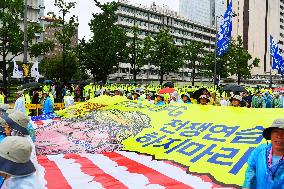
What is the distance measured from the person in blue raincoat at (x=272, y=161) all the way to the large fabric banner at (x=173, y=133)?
2.68m

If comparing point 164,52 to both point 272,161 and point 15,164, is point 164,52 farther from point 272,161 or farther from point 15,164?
point 15,164

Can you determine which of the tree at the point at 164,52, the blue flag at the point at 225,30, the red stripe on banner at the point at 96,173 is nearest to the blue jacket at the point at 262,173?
the red stripe on banner at the point at 96,173

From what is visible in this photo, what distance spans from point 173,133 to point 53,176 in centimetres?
308

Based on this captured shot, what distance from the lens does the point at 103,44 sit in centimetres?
4309

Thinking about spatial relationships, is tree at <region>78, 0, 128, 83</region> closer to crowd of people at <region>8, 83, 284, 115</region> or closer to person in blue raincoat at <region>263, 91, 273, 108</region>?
crowd of people at <region>8, 83, 284, 115</region>

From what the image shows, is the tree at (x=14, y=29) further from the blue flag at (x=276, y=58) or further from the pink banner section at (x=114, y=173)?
the pink banner section at (x=114, y=173)

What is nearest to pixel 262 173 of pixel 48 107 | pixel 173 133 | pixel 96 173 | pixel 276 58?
pixel 96 173

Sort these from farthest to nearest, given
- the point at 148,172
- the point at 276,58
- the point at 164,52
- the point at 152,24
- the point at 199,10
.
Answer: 1. the point at 199,10
2. the point at 152,24
3. the point at 164,52
4. the point at 276,58
5. the point at 148,172

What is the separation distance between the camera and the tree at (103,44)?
42.7 metres

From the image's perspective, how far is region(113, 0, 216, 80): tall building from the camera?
94.6 meters

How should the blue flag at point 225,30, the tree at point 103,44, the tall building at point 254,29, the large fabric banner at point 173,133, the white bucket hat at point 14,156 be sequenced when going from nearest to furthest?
the white bucket hat at point 14,156 → the large fabric banner at point 173,133 → the blue flag at point 225,30 → the tree at point 103,44 → the tall building at point 254,29

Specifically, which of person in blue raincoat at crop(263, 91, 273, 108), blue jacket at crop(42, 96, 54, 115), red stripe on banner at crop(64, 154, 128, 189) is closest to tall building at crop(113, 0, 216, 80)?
person in blue raincoat at crop(263, 91, 273, 108)

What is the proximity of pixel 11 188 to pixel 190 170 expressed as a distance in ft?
15.7

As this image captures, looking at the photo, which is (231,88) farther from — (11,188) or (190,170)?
(11,188)
